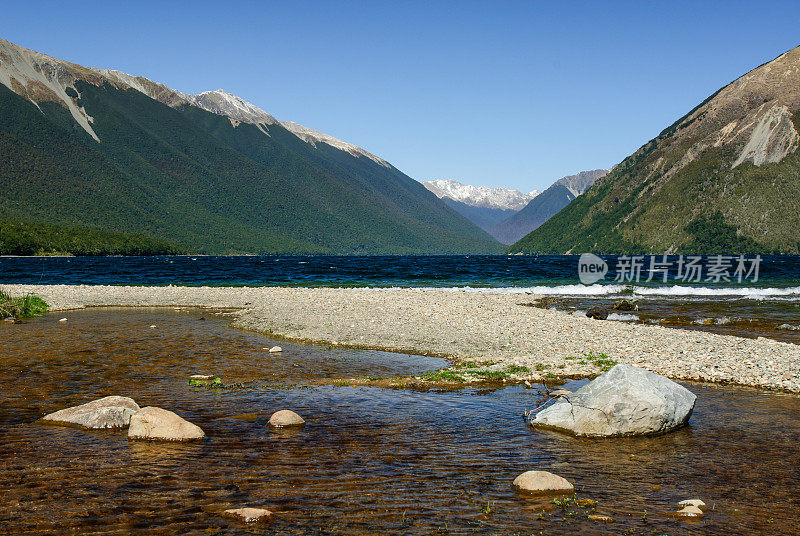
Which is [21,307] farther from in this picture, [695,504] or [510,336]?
[695,504]

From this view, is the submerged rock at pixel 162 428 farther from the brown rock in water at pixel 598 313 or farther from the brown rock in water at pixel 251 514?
the brown rock in water at pixel 598 313

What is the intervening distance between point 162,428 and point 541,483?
773cm

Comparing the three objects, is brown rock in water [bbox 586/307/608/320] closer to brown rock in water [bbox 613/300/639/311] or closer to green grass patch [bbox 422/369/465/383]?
brown rock in water [bbox 613/300/639/311]

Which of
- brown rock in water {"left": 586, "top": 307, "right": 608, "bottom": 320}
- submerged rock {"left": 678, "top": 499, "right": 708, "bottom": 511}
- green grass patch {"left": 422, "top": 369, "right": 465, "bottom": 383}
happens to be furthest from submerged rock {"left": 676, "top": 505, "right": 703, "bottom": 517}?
brown rock in water {"left": 586, "top": 307, "right": 608, "bottom": 320}

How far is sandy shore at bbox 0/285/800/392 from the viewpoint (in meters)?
Result: 19.7

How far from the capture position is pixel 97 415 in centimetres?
1252

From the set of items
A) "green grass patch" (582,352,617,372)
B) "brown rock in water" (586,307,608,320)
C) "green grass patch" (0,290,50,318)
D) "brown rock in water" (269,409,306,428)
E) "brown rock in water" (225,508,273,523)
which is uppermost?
"brown rock in water" (586,307,608,320)

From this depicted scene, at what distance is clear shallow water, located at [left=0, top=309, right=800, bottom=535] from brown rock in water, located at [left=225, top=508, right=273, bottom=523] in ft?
0.64

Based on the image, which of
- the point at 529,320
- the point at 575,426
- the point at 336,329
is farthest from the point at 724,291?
the point at 575,426

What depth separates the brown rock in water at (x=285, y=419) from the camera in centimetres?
1280

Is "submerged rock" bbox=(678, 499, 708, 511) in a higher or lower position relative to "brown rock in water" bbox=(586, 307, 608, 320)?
lower

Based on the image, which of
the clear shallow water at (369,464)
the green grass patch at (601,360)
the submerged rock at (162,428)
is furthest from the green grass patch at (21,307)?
the green grass patch at (601,360)

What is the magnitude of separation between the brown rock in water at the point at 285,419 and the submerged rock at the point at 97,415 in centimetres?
321

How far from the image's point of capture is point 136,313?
125 feet
